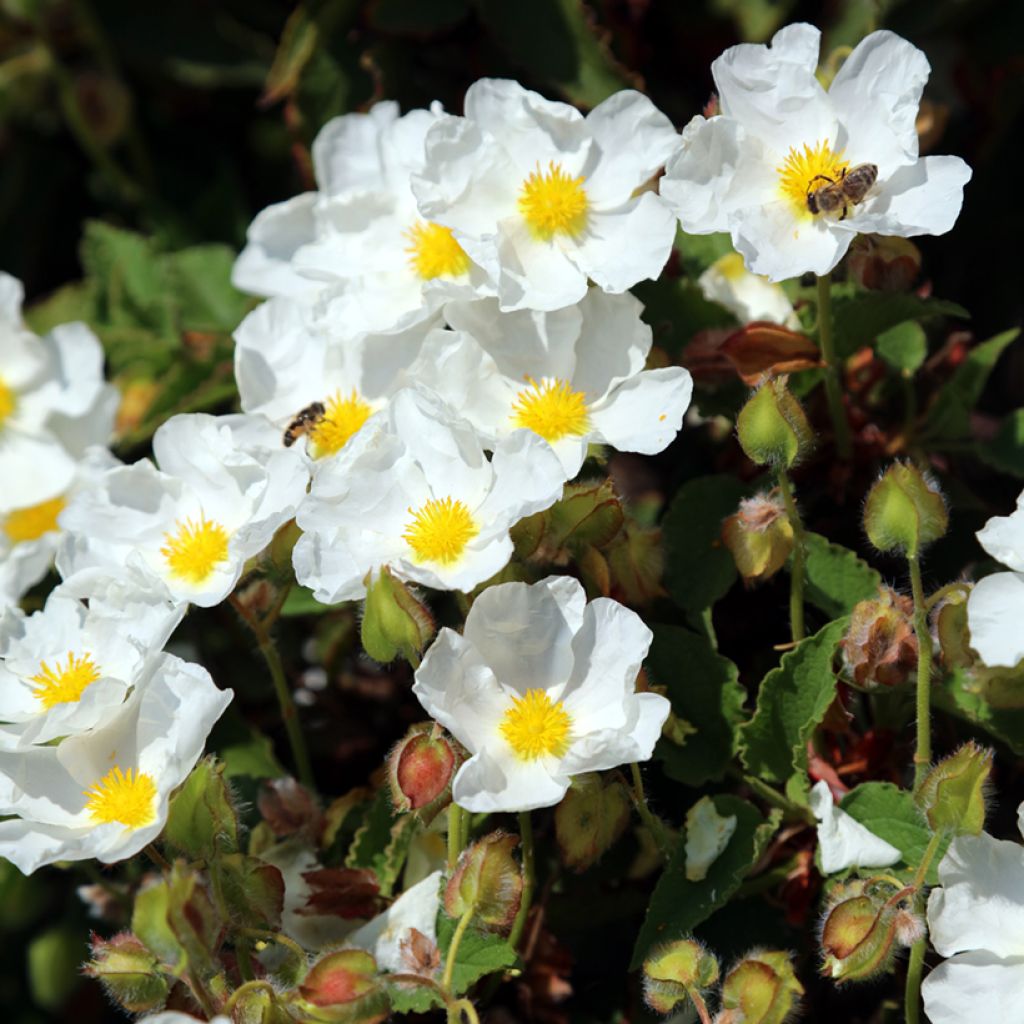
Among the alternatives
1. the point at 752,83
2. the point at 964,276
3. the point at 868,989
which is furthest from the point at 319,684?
the point at 964,276

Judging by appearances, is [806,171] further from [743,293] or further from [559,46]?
[559,46]

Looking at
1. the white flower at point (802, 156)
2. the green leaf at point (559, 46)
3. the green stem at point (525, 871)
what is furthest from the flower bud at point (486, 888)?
the green leaf at point (559, 46)

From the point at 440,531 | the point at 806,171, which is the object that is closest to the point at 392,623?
the point at 440,531

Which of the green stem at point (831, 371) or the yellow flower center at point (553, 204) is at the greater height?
the yellow flower center at point (553, 204)

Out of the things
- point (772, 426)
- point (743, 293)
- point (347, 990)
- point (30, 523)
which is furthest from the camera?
point (30, 523)

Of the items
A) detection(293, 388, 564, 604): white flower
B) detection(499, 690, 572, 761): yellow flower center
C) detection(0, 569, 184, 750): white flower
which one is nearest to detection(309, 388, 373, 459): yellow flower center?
detection(293, 388, 564, 604): white flower

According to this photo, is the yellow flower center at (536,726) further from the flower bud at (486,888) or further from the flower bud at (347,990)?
the flower bud at (347,990)

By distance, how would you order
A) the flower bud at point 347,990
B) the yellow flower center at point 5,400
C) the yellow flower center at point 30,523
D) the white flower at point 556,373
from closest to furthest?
the flower bud at point 347,990 < the white flower at point 556,373 < the yellow flower center at point 30,523 < the yellow flower center at point 5,400
